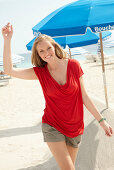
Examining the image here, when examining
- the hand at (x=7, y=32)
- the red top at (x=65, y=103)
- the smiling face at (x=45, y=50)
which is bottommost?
the red top at (x=65, y=103)

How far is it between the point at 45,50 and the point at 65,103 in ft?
1.62

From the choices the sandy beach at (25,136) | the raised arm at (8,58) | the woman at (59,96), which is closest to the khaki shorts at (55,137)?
the woman at (59,96)

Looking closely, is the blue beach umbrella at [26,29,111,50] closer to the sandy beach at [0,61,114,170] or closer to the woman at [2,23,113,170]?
the sandy beach at [0,61,114,170]

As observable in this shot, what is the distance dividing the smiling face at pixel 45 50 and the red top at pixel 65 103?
0.52 ft

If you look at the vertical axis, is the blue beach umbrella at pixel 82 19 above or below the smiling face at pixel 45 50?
above

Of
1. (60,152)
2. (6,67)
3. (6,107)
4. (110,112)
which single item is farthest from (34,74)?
(6,107)

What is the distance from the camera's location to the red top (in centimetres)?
220

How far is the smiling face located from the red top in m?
0.16

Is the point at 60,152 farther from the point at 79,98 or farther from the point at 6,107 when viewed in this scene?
the point at 6,107

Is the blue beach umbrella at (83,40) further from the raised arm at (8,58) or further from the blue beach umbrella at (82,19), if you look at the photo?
the raised arm at (8,58)

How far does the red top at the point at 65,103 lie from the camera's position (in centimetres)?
220

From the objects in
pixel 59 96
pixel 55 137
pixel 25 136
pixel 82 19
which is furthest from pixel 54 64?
pixel 25 136

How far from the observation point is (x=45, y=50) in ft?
7.32

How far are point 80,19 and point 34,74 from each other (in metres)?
2.05
